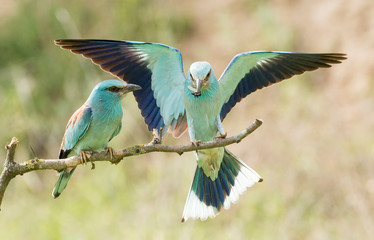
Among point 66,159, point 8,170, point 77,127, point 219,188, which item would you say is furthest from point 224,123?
point 8,170

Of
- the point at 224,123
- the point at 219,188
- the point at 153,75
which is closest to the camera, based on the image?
the point at 153,75

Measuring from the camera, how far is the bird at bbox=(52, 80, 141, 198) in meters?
3.68

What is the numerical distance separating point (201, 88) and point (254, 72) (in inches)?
23.1

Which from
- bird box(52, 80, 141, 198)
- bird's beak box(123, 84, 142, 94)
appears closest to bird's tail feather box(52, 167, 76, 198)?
bird box(52, 80, 141, 198)

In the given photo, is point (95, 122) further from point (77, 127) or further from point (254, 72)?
point (254, 72)

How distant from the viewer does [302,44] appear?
26.8 feet

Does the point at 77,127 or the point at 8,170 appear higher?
the point at 8,170

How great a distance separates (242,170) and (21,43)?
601 centimetres

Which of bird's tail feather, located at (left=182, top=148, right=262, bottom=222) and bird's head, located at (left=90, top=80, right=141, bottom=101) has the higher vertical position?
bird's head, located at (left=90, top=80, right=141, bottom=101)

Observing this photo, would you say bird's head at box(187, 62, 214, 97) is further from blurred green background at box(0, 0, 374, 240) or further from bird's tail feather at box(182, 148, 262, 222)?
blurred green background at box(0, 0, 374, 240)

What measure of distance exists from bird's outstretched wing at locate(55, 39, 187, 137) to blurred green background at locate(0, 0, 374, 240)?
2077 millimetres

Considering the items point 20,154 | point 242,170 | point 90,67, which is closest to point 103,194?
point 20,154

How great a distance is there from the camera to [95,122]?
146 inches

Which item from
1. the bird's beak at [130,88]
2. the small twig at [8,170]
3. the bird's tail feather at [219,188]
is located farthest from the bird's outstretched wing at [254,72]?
the small twig at [8,170]
